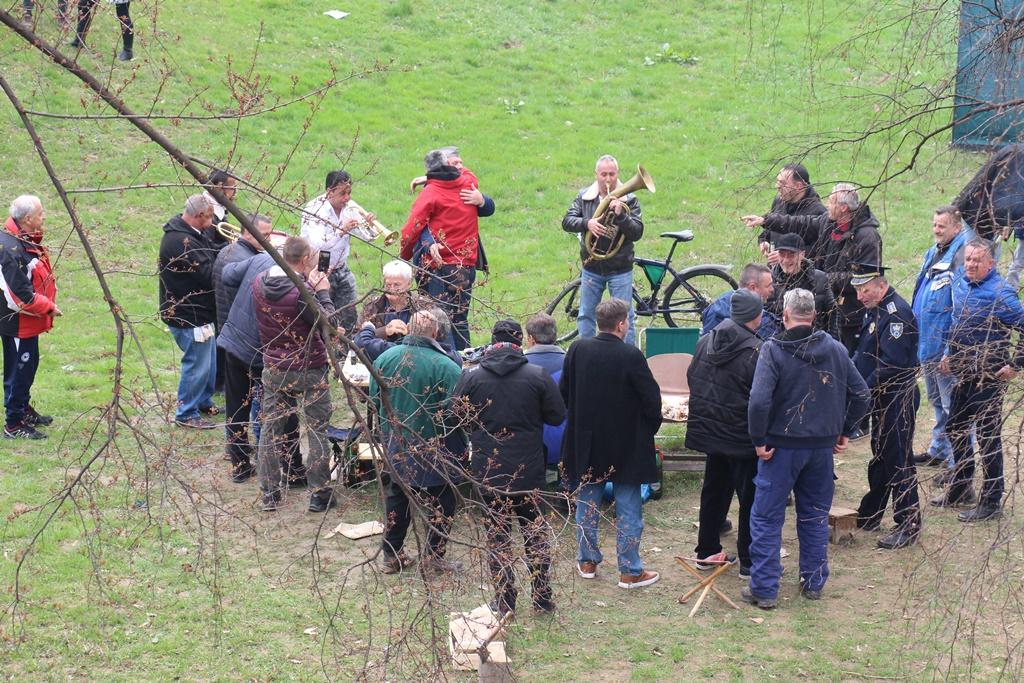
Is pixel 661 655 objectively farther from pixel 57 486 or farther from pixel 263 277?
pixel 57 486

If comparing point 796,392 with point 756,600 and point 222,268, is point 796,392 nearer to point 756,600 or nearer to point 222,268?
point 756,600

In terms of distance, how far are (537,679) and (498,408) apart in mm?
1523

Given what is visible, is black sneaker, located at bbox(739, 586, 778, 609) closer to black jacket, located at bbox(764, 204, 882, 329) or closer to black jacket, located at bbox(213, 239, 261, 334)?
black jacket, located at bbox(764, 204, 882, 329)

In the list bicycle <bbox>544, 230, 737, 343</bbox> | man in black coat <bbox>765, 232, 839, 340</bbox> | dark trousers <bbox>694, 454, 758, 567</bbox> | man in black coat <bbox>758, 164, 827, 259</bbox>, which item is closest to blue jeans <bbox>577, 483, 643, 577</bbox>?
dark trousers <bbox>694, 454, 758, 567</bbox>

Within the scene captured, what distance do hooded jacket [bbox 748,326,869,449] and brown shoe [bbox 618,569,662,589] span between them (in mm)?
1147

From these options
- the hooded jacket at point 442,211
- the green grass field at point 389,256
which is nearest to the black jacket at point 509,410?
the green grass field at point 389,256

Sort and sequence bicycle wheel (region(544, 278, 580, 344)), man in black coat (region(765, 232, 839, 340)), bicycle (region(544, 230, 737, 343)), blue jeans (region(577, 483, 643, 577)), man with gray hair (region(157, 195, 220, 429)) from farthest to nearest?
bicycle (region(544, 230, 737, 343)) < bicycle wheel (region(544, 278, 580, 344)) < man with gray hair (region(157, 195, 220, 429)) < man in black coat (region(765, 232, 839, 340)) < blue jeans (region(577, 483, 643, 577))

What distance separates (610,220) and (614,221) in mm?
41

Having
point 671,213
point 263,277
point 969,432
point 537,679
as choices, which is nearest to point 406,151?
point 671,213

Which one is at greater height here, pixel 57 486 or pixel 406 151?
pixel 406 151

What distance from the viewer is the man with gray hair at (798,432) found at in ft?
22.5

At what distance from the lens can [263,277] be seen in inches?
305

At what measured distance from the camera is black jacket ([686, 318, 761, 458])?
283 inches

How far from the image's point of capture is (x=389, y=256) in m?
6.40
